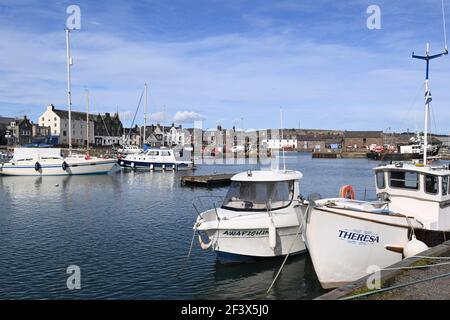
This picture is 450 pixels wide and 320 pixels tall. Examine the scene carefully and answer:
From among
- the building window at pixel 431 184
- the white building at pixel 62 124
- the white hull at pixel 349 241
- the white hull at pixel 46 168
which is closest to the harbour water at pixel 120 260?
the white hull at pixel 349 241

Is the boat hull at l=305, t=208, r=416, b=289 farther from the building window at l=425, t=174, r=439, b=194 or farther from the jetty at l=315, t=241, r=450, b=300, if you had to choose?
the building window at l=425, t=174, r=439, b=194

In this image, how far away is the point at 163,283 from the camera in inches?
590

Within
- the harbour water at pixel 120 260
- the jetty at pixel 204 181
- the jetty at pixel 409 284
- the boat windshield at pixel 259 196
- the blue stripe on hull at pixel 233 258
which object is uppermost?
the boat windshield at pixel 259 196

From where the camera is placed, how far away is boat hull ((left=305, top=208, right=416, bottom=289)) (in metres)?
14.1

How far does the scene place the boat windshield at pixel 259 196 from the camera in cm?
1730

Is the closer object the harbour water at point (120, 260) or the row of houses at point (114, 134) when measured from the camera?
the harbour water at point (120, 260)

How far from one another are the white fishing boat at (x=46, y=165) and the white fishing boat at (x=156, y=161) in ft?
33.7

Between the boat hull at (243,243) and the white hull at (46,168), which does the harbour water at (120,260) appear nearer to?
the boat hull at (243,243)

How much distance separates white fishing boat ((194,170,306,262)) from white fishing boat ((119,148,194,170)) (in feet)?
174

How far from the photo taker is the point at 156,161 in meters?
70.2

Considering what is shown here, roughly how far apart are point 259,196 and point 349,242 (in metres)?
4.59

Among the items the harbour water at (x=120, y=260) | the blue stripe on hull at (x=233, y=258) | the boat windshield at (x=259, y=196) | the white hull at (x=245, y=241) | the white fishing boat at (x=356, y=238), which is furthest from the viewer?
the boat windshield at (x=259, y=196)
